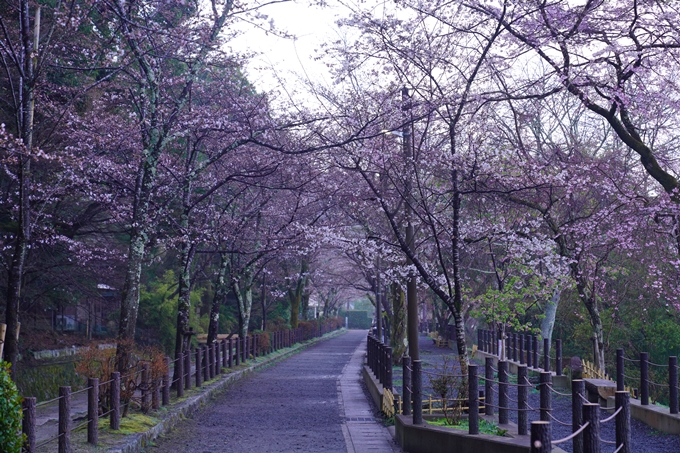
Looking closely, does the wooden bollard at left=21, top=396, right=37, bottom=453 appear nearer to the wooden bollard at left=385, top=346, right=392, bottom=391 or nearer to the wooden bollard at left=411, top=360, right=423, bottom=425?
the wooden bollard at left=411, top=360, right=423, bottom=425

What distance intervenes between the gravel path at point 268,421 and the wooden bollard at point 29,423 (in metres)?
3.83

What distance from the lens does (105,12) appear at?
14.3 metres

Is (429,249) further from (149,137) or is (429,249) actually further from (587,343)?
(149,137)

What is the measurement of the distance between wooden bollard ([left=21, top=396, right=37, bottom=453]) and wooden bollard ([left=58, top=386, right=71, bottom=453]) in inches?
36.6

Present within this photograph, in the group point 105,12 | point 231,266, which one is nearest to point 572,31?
point 105,12

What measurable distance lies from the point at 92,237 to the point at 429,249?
43.7ft

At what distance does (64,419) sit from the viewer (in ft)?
29.9

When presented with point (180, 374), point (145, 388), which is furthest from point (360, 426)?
point (180, 374)

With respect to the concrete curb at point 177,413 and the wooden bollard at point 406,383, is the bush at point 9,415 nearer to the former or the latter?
the concrete curb at point 177,413

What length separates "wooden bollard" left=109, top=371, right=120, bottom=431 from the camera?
11289mm

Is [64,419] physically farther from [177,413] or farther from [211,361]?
[211,361]

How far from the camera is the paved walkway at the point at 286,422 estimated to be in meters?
12.2

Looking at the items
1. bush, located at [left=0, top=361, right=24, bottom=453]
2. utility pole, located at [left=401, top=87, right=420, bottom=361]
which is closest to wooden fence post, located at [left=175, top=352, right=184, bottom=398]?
utility pole, located at [left=401, top=87, right=420, bottom=361]

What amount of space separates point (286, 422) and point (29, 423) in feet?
25.3
